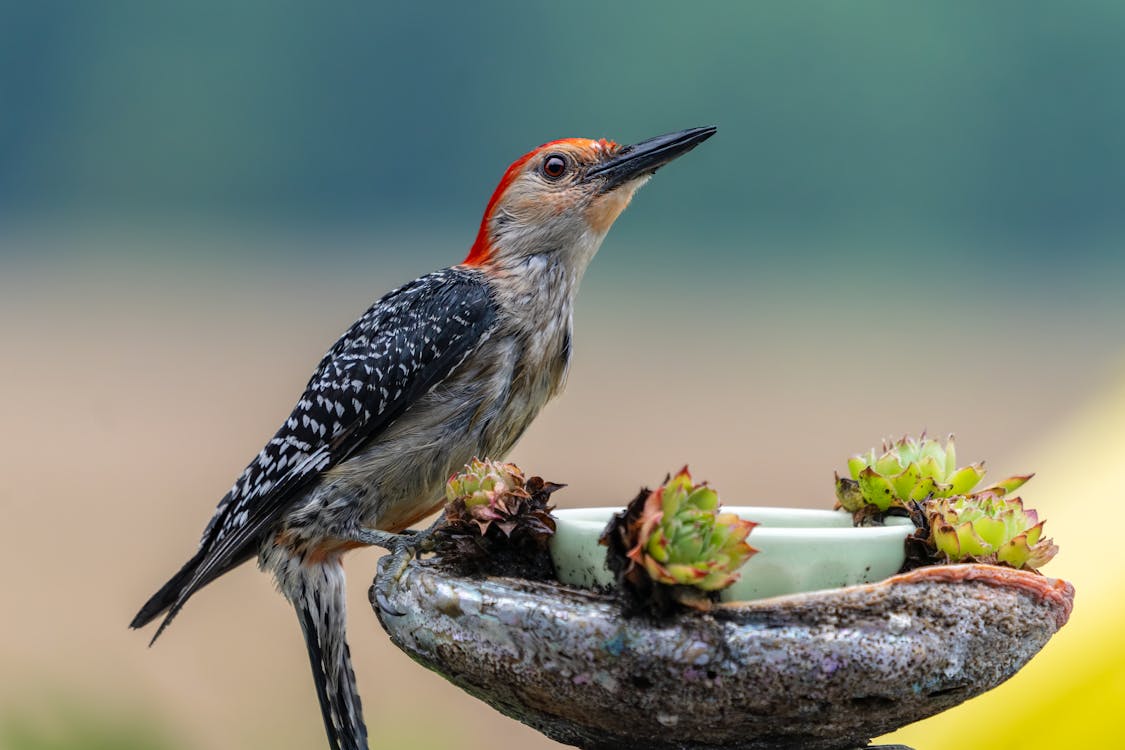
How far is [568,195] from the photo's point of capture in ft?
8.51

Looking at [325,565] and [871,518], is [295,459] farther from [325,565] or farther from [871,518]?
[871,518]

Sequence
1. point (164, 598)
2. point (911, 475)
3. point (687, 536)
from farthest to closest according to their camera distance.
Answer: point (164, 598) < point (911, 475) < point (687, 536)

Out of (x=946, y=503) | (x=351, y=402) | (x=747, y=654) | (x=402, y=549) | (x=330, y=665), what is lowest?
(x=330, y=665)

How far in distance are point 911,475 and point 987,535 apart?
0.78 ft

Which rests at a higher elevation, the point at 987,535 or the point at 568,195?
the point at 568,195

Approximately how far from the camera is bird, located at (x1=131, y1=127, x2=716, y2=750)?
242 centimetres

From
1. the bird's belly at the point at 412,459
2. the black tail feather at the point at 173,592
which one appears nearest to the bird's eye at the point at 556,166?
the bird's belly at the point at 412,459

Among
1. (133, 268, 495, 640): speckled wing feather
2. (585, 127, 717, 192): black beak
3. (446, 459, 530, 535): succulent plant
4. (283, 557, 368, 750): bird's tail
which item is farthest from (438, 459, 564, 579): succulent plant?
(585, 127, 717, 192): black beak

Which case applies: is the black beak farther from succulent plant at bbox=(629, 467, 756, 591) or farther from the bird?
succulent plant at bbox=(629, 467, 756, 591)

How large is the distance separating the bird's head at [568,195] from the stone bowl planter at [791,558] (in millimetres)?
1005

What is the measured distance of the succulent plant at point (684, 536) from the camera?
1.45 metres

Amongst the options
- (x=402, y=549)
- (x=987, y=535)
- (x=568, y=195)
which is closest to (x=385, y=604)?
(x=402, y=549)

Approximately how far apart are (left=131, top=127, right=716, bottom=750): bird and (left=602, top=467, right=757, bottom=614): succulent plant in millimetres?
948

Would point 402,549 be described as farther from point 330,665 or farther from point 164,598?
point 164,598
